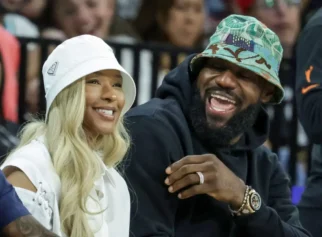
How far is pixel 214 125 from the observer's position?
4.63 metres

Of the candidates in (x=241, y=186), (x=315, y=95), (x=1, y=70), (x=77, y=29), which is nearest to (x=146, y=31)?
(x=77, y=29)

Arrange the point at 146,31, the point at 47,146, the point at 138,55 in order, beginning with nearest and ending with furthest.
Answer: the point at 47,146, the point at 138,55, the point at 146,31

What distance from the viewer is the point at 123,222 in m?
4.28

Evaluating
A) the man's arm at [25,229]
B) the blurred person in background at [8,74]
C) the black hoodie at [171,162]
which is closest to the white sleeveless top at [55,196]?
the black hoodie at [171,162]

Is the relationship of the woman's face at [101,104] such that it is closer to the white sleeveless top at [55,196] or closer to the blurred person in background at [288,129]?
the white sleeveless top at [55,196]

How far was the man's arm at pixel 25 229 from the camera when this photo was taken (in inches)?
136

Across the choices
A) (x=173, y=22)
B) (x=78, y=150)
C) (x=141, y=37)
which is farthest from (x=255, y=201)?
(x=173, y=22)

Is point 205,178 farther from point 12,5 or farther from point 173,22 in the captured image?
point 173,22

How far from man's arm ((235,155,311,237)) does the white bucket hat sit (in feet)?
2.60

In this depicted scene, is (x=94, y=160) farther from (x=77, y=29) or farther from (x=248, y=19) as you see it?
(x=77, y=29)

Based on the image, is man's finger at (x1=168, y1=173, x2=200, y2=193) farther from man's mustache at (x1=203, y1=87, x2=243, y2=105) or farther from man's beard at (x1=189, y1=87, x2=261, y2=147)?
man's mustache at (x1=203, y1=87, x2=243, y2=105)

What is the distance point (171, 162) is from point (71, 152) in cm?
53

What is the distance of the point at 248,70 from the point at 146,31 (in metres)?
3.15

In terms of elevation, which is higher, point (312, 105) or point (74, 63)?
point (74, 63)
